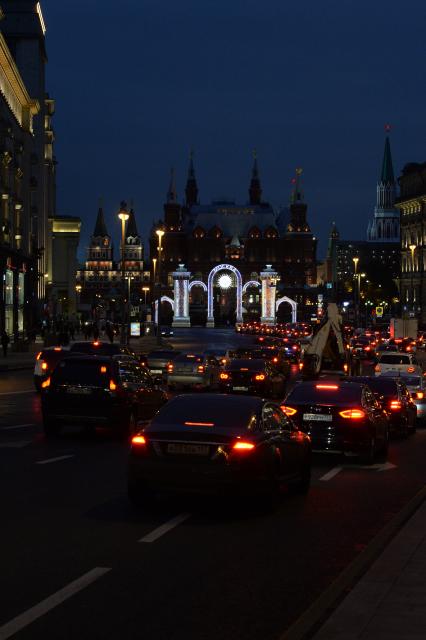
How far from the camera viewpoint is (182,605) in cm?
934

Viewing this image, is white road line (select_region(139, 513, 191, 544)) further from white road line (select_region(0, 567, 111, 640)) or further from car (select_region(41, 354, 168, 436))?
car (select_region(41, 354, 168, 436))

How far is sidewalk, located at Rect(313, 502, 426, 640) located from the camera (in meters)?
7.97

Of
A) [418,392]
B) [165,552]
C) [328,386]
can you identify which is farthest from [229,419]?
[418,392]

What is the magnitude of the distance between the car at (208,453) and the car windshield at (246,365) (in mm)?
24322

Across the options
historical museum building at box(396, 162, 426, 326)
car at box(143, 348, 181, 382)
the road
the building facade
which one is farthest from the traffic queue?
historical museum building at box(396, 162, 426, 326)

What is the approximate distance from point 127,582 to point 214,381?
35102mm

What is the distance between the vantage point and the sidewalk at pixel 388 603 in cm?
797

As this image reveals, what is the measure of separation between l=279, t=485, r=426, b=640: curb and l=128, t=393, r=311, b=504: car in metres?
1.63

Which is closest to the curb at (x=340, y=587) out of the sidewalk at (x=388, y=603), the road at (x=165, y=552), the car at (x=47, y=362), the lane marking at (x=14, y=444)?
the sidewalk at (x=388, y=603)

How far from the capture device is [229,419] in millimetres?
14406

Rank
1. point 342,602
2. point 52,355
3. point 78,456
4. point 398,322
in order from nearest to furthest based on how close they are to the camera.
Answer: point 342,602 → point 78,456 → point 52,355 → point 398,322

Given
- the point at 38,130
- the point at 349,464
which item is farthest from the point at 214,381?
the point at 38,130

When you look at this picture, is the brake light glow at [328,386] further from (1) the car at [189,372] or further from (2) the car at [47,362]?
(1) the car at [189,372]

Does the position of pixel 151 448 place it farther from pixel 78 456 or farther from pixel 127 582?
pixel 78 456
